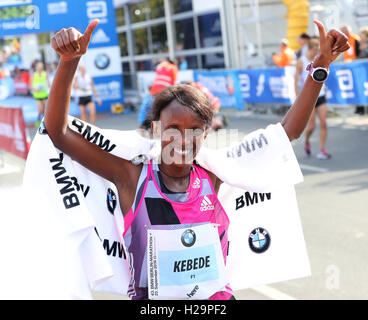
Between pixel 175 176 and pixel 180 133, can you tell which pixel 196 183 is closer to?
pixel 175 176

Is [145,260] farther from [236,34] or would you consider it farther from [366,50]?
[236,34]

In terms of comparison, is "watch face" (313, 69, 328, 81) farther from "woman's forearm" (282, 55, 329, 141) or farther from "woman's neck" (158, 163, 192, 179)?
"woman's neck" (158, 163, 192, 179)

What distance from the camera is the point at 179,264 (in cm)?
219

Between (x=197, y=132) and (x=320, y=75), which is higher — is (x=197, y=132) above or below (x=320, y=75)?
below

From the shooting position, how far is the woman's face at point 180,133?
2150 millimetres

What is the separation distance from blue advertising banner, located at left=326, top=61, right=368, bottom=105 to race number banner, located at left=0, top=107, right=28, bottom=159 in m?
6.24

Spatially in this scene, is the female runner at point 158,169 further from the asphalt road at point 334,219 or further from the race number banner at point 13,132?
the race number banner at point 13,132

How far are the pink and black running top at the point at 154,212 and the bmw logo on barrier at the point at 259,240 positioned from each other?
40cm

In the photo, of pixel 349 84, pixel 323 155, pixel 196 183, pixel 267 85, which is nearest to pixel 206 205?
pixel 196 183

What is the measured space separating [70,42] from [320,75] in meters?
1.07

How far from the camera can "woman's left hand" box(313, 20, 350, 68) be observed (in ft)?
7.83

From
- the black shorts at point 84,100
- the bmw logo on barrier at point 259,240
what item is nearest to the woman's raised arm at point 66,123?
the bmw logo on barrier at point 259,240
